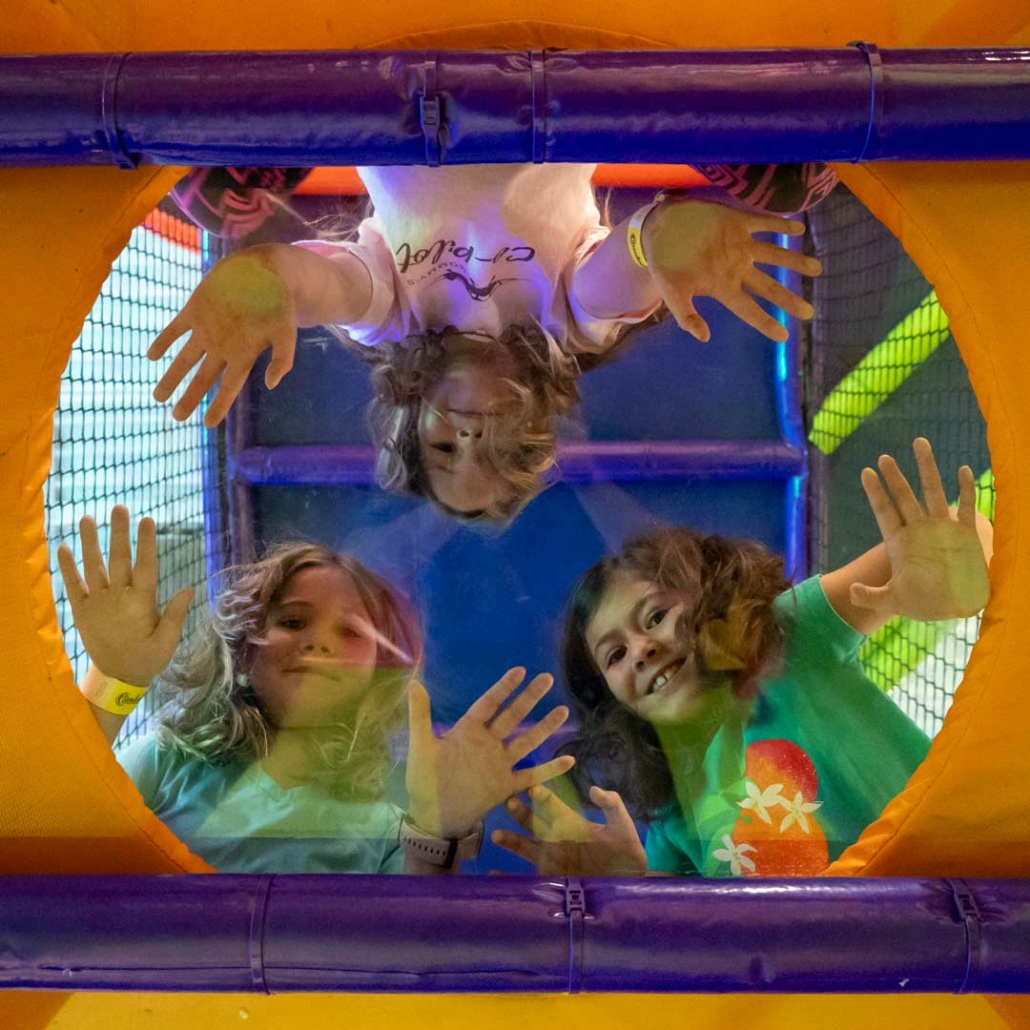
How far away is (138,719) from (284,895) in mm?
376

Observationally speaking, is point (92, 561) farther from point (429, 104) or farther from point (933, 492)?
point (933, 492)

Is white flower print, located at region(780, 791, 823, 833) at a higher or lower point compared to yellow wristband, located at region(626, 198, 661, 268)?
lower

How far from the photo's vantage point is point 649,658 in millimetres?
1275

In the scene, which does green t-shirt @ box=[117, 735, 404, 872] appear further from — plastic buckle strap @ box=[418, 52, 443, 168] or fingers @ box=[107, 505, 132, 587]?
plastic buckle strap @ box=[418, 52, 443, 168]

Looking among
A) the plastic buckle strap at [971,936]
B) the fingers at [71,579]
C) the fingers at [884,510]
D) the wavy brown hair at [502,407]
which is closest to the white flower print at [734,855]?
the plastic buckle strap at [971,936]

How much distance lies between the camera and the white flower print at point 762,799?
1.21 m

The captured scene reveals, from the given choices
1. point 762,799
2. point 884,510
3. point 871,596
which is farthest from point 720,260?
point 762,799

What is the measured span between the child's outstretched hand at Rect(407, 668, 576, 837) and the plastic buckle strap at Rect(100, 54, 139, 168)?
63cm

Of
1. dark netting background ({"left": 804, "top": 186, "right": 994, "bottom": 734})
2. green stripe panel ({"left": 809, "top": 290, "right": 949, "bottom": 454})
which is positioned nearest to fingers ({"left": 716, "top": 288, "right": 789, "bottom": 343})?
dark netting background ({"left": 804, "top": 186, "right": 994, "bottom": 734})

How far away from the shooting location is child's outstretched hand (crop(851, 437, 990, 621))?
1035 millimetres

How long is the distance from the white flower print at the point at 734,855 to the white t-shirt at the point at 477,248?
627 millimetres

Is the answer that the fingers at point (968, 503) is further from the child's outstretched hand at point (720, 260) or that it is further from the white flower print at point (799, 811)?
the white flower print at point (799, 811)

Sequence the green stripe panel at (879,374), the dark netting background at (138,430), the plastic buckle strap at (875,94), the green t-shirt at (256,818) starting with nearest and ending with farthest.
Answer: the plastic buckle strap at (875,94), the green t-shirt at (256,818), the dark netting background at (138,430), the green stripe panel at (879,374)

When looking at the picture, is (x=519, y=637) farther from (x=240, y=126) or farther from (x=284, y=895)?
(x=240, y=126)
